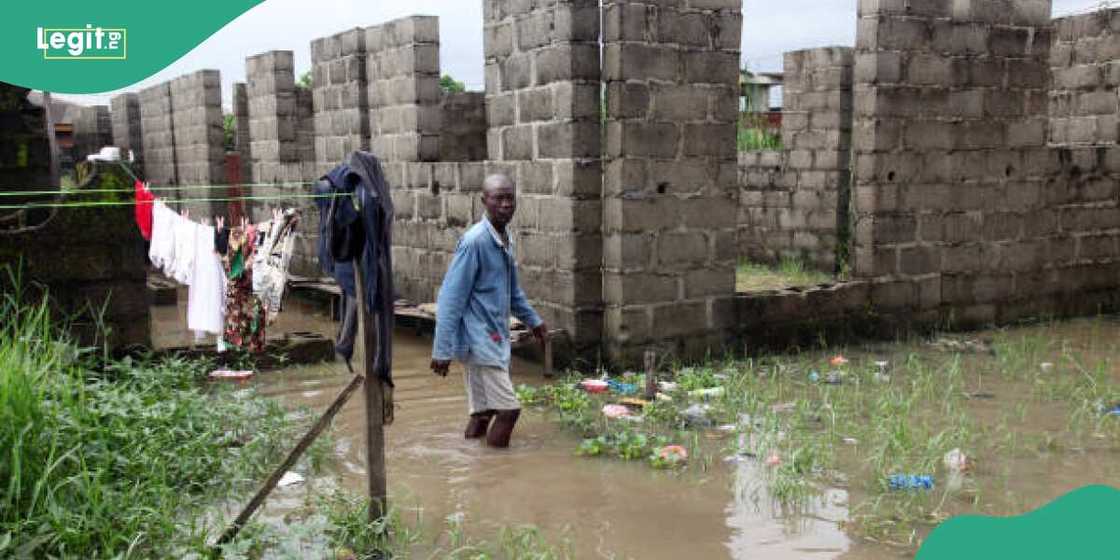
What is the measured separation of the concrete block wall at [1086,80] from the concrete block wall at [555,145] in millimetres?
6075

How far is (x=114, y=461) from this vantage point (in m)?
4.60

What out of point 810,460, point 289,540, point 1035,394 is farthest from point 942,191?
point 289,540

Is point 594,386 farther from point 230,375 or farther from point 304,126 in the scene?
point 304,126

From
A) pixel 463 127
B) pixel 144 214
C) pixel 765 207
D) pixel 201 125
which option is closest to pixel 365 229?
pixel 144 214

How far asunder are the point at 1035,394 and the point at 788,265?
4.90 metres

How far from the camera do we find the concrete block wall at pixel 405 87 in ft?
29.9

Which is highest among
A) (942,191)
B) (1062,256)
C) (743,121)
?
(743,121)

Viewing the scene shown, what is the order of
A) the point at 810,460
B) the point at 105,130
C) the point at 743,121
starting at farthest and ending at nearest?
the point at 105,130 → the point at 743,121 → the point at 810,460

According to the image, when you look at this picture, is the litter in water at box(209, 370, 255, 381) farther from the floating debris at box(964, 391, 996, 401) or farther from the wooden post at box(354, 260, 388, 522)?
the floating debris at box(964, 391, 996, 401)

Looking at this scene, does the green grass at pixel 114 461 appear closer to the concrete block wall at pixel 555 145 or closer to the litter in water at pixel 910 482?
the concrete block wall at pixel 555 145

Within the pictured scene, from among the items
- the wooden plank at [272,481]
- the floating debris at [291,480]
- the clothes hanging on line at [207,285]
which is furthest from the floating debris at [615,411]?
the clothes hanging on line at [207,285]

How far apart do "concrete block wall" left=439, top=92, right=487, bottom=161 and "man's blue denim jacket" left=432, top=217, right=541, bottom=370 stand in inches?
259

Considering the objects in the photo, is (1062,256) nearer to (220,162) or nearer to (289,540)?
(289,540)

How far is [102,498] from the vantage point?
4184 millimetres
